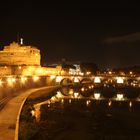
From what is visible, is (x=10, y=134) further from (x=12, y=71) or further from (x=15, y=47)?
(x=15, y=47)

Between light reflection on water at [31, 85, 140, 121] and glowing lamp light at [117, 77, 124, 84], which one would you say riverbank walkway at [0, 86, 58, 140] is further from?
glowing lamp light at [117, 77, 124, 84]

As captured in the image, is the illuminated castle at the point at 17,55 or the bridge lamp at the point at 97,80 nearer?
the bridge lamp at the point at 97,80

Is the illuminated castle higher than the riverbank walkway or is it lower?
higher

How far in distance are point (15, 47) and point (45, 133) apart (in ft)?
298

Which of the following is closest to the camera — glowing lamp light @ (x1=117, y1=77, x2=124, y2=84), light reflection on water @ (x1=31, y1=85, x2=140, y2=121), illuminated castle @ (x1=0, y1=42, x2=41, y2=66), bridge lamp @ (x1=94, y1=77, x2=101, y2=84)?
light reflection on water @ (x1=31, y1=85, x2=140, y2=121)

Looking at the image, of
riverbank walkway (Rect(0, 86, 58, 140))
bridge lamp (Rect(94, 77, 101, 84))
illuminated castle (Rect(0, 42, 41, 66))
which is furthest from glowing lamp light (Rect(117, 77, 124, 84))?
riverbank walkway (Rect(0, 86, 58, 140))

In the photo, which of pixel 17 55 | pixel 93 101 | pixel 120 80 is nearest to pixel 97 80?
pixel 120 80

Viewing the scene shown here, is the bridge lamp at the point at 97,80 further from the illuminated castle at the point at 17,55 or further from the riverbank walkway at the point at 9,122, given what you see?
the riverbank walkway at the point at 9,122

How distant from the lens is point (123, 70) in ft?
613

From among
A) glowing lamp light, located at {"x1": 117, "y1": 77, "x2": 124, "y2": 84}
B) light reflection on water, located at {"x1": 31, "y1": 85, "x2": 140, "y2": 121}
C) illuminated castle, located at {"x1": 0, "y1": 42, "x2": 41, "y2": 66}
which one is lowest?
light reflection on water, located at {"x1": 31, "y1": 85, "x2": 140, "y2": 121}

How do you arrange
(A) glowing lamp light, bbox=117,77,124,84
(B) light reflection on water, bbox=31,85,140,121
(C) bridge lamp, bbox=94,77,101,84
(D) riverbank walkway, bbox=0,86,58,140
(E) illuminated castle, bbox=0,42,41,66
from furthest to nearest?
(E) illuminated castle, bbox=0,42,41,66
(A) glowing lamp light, bbox=117,77,124,84
(C) bridge lamp, bbox=94,77,101,84
(B) light reflection on water, bbox=31,85,140,121
(D) riverbank walkway, bbox=0,86,58,140

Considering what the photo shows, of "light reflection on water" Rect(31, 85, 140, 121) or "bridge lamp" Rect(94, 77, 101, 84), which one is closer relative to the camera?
"light reflection on water" Rect(31, 85, 140, 121)

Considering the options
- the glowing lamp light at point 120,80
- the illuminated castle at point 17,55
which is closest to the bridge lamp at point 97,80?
the glowing lamp light at point 120,80

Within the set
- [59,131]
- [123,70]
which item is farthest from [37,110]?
[123,70]
